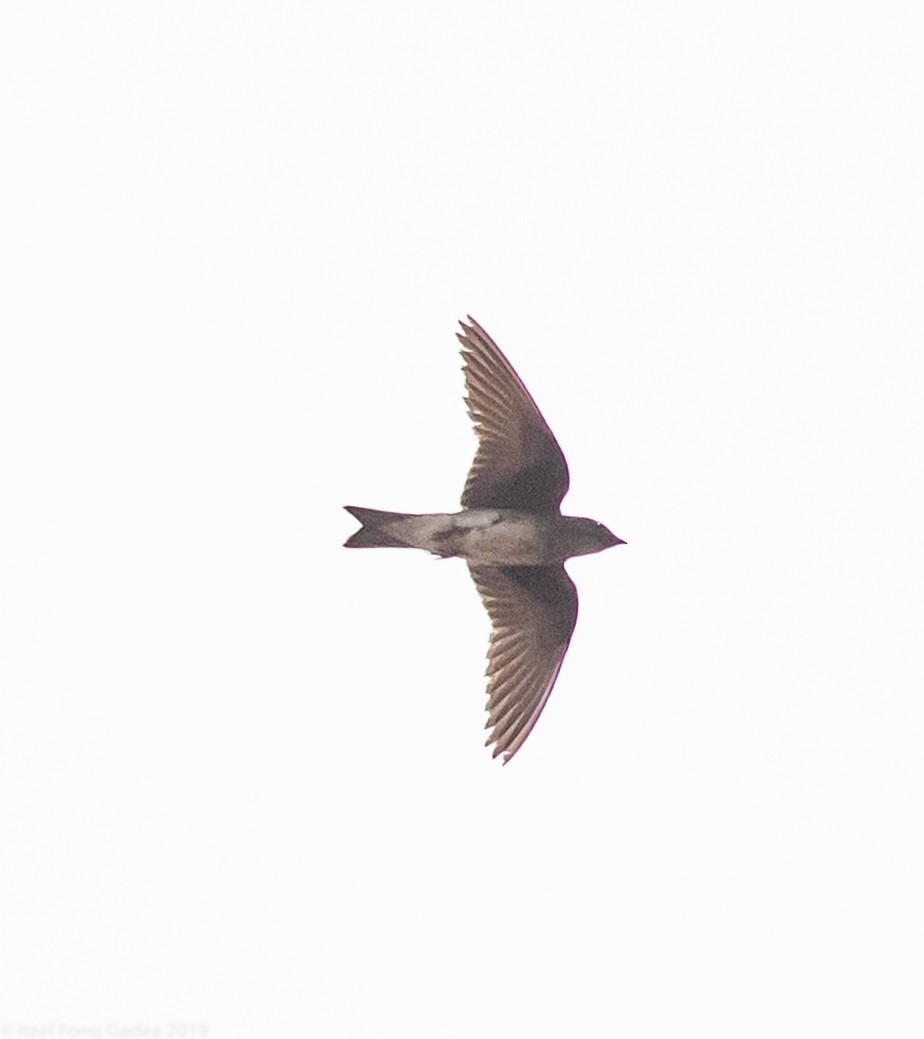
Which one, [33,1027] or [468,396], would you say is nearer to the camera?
[468,396]

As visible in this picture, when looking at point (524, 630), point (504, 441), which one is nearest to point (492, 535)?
point (504, 441)

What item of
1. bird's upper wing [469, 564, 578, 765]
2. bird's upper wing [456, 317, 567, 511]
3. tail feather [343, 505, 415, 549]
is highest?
bird's upper wing [456, 317, 567, 511]

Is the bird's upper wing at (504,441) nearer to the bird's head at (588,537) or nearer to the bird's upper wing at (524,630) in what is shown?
the bird's head at (588,537)

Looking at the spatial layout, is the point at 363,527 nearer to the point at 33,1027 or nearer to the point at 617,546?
the point at 617,546

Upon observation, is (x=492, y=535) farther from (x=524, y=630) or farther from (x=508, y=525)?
(x=524, y=630)

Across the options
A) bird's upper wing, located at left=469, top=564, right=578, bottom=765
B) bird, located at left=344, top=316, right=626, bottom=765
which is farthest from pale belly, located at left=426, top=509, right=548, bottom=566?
bird's upper wing, located at left=469, top=564, right=578, bottom=765

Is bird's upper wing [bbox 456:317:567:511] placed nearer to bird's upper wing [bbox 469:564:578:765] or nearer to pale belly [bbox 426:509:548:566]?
pale belly [bbox 426:509:548:566]

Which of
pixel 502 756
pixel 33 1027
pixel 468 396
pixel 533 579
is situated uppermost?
pixel 468 396

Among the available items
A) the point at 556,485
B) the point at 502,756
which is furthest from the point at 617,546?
the point at 502,756
